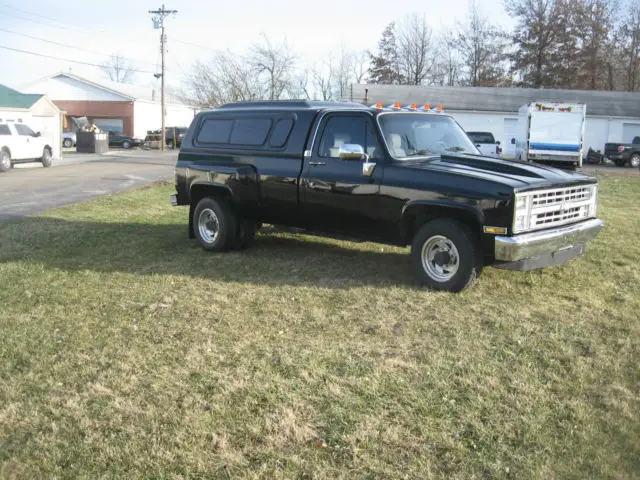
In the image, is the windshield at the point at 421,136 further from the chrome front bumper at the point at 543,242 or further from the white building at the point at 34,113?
the white building at the point at 34,113

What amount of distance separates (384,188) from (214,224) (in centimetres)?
291

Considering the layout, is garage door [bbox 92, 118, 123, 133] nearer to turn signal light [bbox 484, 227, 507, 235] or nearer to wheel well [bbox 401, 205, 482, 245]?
wheel well [bbox 401, 205, 482, 245]

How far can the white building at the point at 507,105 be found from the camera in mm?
39469

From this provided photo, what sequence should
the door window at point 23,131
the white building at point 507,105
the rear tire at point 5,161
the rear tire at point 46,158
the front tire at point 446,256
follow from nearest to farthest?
1. the front tire at point 446,256
2. the rear tire at point 5,161
3. the door window at point 23,131
4. the rear tire at point 46,158
5. the white building at point 507,105

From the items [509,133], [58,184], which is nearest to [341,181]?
[58,184]

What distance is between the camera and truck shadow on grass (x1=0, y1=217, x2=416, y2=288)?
23.6 feet

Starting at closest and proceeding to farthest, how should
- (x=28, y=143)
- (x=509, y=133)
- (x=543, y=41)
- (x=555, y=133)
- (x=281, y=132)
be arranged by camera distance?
1. (x=281, y=132)
2. (x=28, y=143)
3. (x=555, y=133)
4. (x=509, y=133)
5. (x=543, y=41)

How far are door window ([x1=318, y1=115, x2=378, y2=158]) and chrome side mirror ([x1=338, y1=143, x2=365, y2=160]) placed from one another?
0.74 ft

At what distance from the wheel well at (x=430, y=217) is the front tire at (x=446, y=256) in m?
0.07

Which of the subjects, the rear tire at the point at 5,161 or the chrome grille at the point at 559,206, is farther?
the rear tire at the point at 5,161

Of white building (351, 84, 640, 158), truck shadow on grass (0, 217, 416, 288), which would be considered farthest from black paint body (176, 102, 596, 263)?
white building (351, 84, 640, 158)

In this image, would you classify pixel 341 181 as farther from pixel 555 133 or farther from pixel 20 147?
pixel 20 147

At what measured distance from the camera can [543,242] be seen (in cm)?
604

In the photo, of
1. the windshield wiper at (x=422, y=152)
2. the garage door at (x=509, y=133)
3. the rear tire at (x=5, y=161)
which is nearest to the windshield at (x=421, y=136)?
the windshield wiper at (x=422, y=152)
